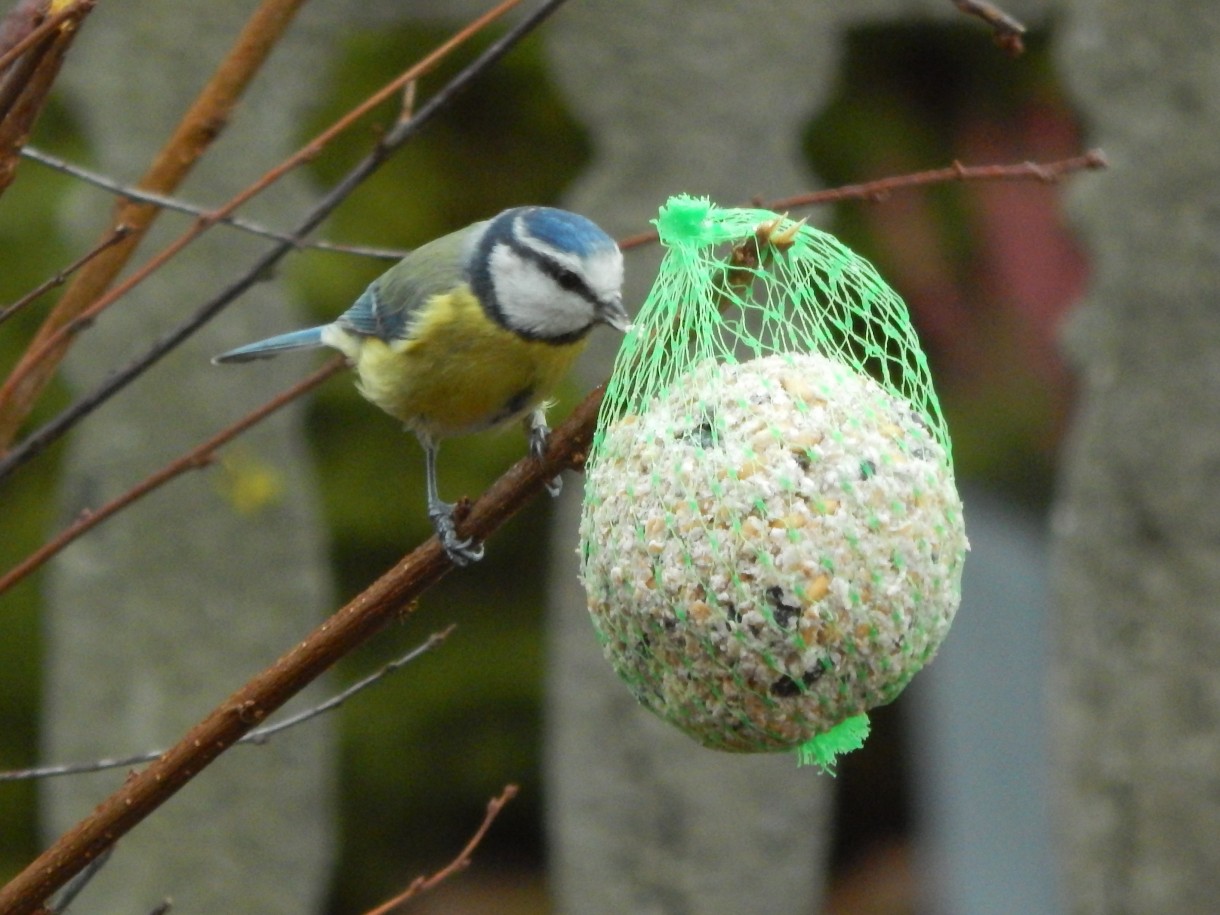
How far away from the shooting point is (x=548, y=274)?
2143 mm

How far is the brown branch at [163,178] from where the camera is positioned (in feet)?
5.71

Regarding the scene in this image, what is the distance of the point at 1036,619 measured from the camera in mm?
4555

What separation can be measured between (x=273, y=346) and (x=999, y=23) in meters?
1.40

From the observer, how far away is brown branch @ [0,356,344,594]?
5.39 feet

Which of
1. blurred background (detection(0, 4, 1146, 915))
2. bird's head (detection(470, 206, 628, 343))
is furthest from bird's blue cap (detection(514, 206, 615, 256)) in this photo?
blurred background (detection(0, 4, 1146, 915))

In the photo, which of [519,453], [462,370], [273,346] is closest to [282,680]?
[462,370]

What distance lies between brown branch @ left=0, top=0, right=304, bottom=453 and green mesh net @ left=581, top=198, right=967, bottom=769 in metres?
0.45

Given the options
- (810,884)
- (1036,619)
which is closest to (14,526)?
(810,884)

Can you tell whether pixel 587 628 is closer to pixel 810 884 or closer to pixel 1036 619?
pixel 810 884

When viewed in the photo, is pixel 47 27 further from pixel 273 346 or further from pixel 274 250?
pixel 273 346

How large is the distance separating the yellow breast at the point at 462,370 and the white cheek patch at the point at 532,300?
0.03m

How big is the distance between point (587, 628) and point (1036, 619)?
1.45 meters

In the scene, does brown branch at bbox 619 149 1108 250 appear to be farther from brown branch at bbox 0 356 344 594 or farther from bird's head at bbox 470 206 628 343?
brown branch at bbox 0 356 344 594

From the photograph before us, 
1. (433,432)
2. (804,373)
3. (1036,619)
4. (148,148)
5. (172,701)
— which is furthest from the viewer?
(1036,619)
